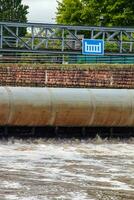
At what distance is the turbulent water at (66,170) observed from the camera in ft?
43.1

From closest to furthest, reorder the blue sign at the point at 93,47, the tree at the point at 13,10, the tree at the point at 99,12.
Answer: the blue sign at the point at 93,47 < the tree at the point at 99,12 < the tree at the point at 13,10

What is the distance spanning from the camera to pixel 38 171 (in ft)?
51.9

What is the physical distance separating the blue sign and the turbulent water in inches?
465

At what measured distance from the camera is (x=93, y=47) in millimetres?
34500

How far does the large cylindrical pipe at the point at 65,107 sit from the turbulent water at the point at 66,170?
2.55 feet

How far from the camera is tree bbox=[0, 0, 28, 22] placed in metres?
74.1

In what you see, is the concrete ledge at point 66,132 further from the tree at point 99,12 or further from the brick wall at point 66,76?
the tree at point 99,12

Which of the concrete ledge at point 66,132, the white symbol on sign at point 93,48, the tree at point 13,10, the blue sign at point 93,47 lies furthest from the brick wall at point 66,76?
the tree at point 13,10

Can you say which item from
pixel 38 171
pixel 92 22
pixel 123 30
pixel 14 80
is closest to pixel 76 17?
pixel 92 22

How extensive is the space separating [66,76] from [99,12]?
1041 inches

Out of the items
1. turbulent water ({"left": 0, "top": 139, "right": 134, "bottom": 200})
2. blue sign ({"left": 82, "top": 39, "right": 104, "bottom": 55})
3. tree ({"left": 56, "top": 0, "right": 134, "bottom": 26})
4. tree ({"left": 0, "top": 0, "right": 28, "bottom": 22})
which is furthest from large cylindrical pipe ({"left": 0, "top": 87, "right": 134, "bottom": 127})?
tree ({"left": 0, "top": 0, "right": 28, "bottom": 22})

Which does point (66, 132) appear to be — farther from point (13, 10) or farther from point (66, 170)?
point (13, 10)

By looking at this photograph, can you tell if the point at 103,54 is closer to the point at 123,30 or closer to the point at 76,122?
the point at 123,30

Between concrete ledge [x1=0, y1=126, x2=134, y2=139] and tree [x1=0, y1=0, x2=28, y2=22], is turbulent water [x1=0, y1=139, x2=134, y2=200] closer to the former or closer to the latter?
concrete ledge [x1=0, y1=126, x2=134, y2=139]
